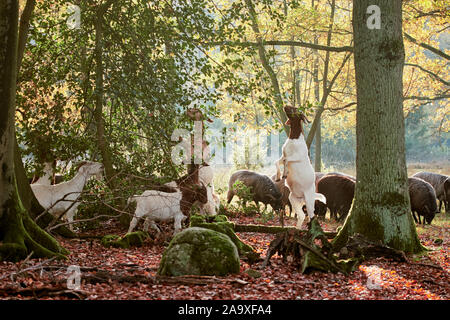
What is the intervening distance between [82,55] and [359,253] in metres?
6.95

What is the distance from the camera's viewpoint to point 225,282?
20.5ft

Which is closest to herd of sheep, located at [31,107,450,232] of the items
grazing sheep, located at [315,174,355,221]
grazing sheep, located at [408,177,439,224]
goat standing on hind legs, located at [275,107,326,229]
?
goat standing on hind legs, located at [275,107,326,229]

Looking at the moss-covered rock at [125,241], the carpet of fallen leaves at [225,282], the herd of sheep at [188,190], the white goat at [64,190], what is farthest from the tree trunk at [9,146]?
the white goat at [64,190]

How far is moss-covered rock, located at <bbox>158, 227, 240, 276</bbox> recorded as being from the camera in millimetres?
6488

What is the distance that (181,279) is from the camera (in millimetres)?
6141

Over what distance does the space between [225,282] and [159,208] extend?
407 cm

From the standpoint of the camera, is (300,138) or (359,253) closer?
(359,253)

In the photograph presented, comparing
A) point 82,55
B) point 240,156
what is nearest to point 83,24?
point 82,55

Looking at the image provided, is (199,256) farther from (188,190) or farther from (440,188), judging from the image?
(440,188)

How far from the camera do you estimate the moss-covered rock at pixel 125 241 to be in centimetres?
916

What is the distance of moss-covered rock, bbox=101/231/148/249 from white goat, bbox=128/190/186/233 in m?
0.57

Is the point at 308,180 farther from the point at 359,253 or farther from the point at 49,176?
the point at 49,176

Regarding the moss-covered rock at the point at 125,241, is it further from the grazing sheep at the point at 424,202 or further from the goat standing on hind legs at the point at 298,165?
the grazing sheep at the point at 424,202

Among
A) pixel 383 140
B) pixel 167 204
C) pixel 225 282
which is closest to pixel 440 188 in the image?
pixel 383 140
